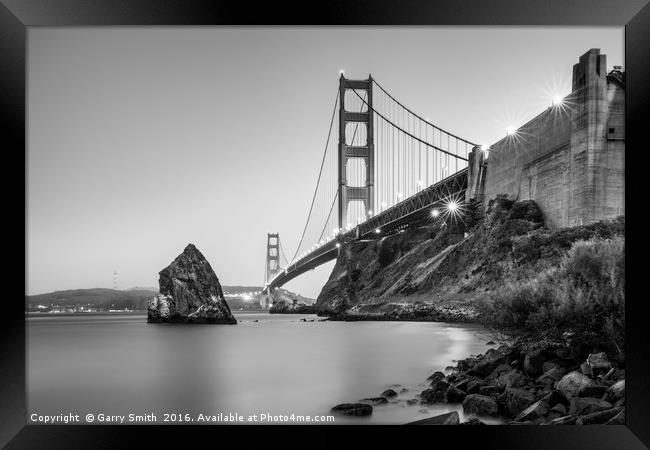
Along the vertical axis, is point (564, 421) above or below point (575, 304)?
below

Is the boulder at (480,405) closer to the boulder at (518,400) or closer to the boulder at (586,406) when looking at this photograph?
the boulder at (518,400)

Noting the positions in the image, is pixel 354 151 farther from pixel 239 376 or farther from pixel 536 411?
pixel 536 411

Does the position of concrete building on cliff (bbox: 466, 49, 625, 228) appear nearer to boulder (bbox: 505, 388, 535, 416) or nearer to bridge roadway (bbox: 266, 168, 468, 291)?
bridge roadway (bbox: 266, 168, 468, 291)

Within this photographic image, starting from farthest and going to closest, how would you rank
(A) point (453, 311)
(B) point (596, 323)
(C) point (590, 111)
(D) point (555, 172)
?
(A) point (453, 311) → (D) point (555, 172) → (C) point (590, 111) → (B) point (596, 323)

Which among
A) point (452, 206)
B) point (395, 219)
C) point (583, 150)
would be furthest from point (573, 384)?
point (395, 219)

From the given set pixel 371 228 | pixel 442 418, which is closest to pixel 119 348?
pixel 442 418

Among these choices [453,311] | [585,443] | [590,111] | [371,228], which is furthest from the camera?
[371,228]

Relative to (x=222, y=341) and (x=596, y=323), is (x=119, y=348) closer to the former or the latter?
(x=222, y=341)
